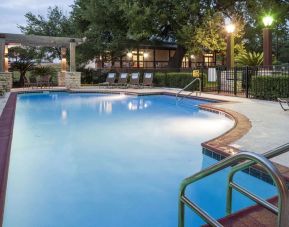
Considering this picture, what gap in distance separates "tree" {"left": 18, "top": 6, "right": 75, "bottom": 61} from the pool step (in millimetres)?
26947

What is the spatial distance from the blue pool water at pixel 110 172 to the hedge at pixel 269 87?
10.4ft

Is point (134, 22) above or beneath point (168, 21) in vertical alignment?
beneath

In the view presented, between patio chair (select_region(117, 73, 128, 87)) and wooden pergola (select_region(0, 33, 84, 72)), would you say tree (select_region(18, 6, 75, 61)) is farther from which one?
patio chair (select_region(117, 73, 128, 87))

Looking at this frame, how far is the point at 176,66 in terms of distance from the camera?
25828 millimetres

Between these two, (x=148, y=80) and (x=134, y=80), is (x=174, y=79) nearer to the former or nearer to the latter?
(x=148, y=80)

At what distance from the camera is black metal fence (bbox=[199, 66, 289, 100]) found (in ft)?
40.0

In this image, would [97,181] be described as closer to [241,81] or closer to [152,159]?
[152,159]

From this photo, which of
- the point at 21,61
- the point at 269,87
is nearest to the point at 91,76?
the point at 21,61

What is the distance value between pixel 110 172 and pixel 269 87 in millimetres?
8996

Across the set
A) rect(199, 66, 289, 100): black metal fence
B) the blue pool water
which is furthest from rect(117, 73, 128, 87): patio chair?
the blue pool water

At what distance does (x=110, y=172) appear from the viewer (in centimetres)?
546

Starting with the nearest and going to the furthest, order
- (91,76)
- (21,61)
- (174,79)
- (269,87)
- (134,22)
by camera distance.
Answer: (269,87)
(174,79)
(134,22)
(21,61)
(91,76)

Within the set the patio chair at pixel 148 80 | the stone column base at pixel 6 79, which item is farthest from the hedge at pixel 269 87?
the stone column base at pixel 6 79

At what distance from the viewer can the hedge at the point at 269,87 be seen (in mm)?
11898
